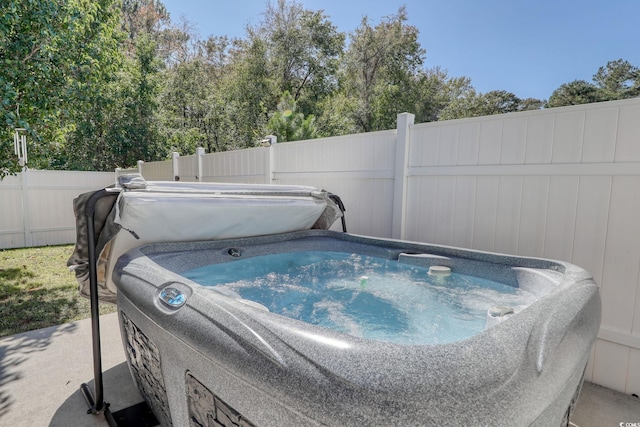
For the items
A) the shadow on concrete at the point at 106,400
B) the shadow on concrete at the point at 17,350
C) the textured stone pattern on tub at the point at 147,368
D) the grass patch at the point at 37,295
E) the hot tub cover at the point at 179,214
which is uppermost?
the hot tub cover at the point at 179,214

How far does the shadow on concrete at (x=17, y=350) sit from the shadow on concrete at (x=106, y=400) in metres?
0.31

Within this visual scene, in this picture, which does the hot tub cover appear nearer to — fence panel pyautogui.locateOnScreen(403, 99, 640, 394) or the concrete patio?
the concrete patio

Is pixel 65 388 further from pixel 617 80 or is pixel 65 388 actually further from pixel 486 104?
pixel 617 80

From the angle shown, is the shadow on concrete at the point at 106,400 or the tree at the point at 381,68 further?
the tree at the point at 381,68

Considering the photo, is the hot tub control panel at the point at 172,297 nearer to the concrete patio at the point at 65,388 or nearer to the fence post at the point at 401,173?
the concrete patio at the point at 65,388

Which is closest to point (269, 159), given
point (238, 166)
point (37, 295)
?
point (238, 166)

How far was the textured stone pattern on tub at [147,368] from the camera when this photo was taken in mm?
1525

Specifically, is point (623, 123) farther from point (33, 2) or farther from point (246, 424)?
point (33, 2)

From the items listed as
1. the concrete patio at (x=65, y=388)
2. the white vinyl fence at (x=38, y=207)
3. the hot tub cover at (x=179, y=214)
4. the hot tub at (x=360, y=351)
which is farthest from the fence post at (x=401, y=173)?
the white vinyl fence at (x=38, y=207)

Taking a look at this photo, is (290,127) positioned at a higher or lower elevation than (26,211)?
higher

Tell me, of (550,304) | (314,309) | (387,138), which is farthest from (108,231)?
(387,138)

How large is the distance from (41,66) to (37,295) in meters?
2.42

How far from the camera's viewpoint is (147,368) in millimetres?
1662

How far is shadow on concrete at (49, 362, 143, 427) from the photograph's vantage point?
1889 millimetres
